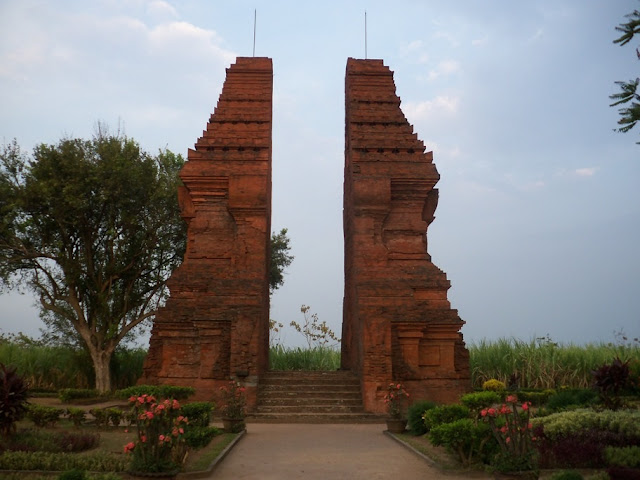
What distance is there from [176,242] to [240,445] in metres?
13.1

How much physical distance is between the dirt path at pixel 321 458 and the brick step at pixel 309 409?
177 cm

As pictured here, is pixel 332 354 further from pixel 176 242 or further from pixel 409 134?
pixel 409 134

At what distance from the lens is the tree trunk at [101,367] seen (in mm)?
19328

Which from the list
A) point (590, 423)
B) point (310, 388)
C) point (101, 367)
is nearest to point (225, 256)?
point (310, 388)

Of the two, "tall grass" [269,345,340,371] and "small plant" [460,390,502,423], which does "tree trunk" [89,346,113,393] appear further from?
"small plant" [460,390,502,423]

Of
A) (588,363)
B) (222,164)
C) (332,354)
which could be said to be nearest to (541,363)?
(588,363)

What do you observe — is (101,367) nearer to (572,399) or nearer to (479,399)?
(479,399)

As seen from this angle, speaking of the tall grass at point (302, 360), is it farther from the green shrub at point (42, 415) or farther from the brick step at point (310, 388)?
the green shrub at point (42, 415)

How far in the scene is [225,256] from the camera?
15.5 metres

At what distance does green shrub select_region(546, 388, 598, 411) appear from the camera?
1211cm

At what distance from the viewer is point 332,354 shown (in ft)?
73.3

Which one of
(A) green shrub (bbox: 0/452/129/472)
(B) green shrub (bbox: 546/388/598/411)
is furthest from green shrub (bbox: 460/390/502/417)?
(A) green shrub (bbox: 0/452/129/472)

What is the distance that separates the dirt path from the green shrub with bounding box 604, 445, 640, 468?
64.4 inches

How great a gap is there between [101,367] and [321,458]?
13.3m
